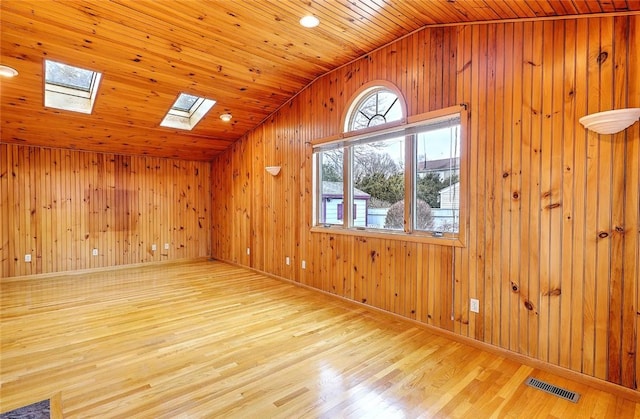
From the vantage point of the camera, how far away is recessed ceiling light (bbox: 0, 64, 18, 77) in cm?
314

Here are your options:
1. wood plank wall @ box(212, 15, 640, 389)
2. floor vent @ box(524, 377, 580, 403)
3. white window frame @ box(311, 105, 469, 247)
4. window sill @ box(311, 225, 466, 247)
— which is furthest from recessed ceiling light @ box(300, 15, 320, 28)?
floor vent @ box(524, 377, 580, 403)

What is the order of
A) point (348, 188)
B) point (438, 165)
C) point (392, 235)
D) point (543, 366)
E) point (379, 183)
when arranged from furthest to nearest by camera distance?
1. point (348, 188)
2. point (379, 183)
3. point (392, 235)
4. point (438, 165)
5. point (543, 366)

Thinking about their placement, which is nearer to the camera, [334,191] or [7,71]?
[7,71]

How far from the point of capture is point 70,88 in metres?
4.23

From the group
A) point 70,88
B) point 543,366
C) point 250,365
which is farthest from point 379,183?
point 70,88

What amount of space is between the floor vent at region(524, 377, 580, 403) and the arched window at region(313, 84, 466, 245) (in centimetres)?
114

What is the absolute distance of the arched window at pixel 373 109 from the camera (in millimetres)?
3571

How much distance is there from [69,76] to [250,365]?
13.6 feet

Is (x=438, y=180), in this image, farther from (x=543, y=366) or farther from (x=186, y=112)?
(x=186, y=112)

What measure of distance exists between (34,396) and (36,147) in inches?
185

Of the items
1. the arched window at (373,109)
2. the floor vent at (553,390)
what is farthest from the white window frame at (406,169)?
the floor vent at (553,390)

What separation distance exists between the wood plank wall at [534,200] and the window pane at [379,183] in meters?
0.28

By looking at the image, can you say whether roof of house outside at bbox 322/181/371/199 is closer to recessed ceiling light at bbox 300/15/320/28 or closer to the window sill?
the window sill

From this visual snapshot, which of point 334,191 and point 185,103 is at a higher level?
point 185,103
